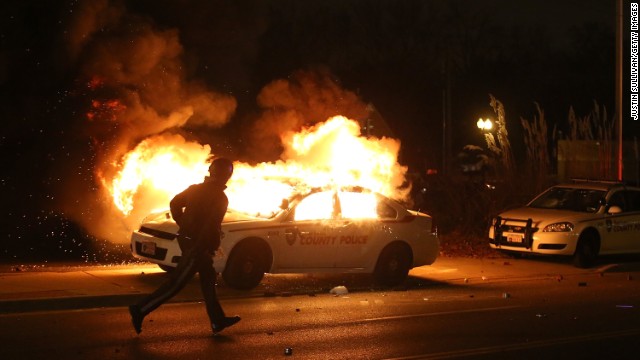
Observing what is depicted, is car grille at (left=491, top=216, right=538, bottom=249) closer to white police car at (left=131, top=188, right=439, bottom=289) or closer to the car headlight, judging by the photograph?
the car headlight

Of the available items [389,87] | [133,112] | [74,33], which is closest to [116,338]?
[133,112]

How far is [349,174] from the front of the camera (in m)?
15.8

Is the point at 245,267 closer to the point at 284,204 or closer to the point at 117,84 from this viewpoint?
the point at 284,204

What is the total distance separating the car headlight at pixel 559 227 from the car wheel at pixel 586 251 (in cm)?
30

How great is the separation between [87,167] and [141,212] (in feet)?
10.3

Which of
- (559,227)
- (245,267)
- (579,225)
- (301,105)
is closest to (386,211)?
(245,267)

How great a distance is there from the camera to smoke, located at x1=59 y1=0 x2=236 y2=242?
18.1 m

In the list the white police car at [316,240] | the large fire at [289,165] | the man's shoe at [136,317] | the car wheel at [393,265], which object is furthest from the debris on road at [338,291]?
the man's shoe at [136,317]

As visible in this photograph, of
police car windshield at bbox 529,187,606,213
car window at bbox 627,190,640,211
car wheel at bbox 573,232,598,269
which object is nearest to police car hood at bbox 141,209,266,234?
car wheel at bbox 573,232,598,269

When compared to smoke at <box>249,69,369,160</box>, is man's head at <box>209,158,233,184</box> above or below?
below

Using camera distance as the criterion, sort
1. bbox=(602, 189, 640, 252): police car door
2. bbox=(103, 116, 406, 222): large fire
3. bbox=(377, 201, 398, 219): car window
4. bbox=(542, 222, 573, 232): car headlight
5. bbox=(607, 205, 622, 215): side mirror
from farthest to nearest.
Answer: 1. bbox=(602, 189, 640, 252): police car door
2. bbox=(607, 205, 622, 215): side mirror
3. bbox=(542, 222, 573, 232): car headlight
4. bbox=(103, 116, 406, 222): large fire
5. bbox=(377, 201, 398, 219): car window

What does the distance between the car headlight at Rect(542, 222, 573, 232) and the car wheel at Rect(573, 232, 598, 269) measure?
297mm

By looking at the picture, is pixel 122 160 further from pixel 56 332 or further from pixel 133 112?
pixel 56 332

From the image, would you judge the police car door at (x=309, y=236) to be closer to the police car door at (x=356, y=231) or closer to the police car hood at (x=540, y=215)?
the police car door at (x=356, y=231)
